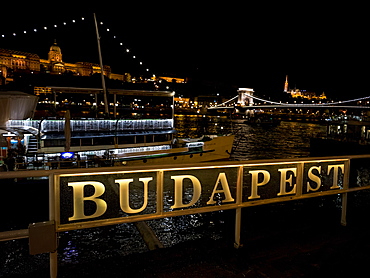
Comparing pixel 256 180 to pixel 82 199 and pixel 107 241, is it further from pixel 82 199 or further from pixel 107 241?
pixel 107 241

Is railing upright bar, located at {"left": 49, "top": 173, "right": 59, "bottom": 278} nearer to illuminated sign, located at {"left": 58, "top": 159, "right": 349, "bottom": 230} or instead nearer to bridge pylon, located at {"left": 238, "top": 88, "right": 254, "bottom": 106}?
illuminated sign, located at {"left": 58, "top": 159, "right": 349, "bottom": 230}

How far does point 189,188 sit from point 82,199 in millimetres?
1375

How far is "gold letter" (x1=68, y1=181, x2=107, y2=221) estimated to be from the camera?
3117 mm

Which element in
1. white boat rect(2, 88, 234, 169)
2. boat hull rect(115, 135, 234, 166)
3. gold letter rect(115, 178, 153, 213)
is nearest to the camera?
gold letter rect(115, 178, 153, 213)

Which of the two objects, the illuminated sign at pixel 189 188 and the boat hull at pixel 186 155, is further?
the boat hull at pixel 186 155

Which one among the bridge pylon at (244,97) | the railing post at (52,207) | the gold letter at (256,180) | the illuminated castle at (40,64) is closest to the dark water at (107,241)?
the gold letter at (256,180)

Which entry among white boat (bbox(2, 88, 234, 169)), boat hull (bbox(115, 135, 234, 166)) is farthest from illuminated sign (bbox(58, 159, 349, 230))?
white boat (bbox(2, 88, 234, 169))

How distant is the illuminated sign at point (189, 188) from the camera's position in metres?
3.18

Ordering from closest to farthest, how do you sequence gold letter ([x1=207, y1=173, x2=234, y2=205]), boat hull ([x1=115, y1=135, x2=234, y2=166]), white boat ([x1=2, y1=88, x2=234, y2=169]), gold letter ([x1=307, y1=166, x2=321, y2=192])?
1. gold letter ([x1=207, y1=173, x2=234, y2=205])
2. gold letter ([x1=307, y1=166, x2=321, y2=192])
3. white boat ([x1=2, y1=88, x2=234, y2=169])
4. boat hull ([x1=115, y1=135, x2=234, y2=166])

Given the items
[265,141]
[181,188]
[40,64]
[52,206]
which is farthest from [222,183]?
[40,64]

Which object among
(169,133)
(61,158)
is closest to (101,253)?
(61,158)

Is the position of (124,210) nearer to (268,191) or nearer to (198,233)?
(268,191)

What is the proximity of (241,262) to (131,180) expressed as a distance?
6.43 feet

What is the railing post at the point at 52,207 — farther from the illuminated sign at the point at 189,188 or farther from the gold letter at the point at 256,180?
the gold letter at the point at 256,180
